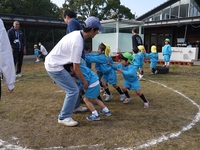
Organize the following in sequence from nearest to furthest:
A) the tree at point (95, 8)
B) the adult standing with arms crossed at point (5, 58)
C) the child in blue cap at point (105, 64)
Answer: the adult standing with arms crossed at point (5, 58), the child in blue cap at point (105, 64), the tree at point (95, 8)

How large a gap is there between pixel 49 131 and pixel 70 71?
3.28 ft

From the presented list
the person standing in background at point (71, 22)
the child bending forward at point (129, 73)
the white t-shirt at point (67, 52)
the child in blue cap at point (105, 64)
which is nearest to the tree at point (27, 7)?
the person standing in background at point (71, 22)

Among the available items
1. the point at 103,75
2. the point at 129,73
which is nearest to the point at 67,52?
the point at 129,73

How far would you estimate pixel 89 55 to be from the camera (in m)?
4.37

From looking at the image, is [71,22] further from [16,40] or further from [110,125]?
[16,40]

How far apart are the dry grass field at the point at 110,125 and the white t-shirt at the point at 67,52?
3.45ft

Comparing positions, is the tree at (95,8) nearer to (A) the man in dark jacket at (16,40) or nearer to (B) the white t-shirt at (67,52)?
(A) the man in dark jacket at (16,40)

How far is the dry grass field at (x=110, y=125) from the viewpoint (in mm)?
2842

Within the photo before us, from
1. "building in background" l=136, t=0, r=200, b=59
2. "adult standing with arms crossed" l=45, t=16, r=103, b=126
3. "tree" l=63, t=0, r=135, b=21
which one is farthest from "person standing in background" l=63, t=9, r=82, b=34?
"tree" l=63, t=0, r=135, b=21

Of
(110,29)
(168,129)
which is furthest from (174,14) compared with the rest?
(168,129)

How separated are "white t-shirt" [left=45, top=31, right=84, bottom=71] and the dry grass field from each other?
1.05 metres

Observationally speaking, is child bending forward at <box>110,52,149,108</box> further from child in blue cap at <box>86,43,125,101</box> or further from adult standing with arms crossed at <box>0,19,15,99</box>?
adult standing with arms crossed at <box>0,19,15,99</box>

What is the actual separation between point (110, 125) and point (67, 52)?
1421mm

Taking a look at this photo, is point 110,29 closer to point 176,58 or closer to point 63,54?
point 176,58
